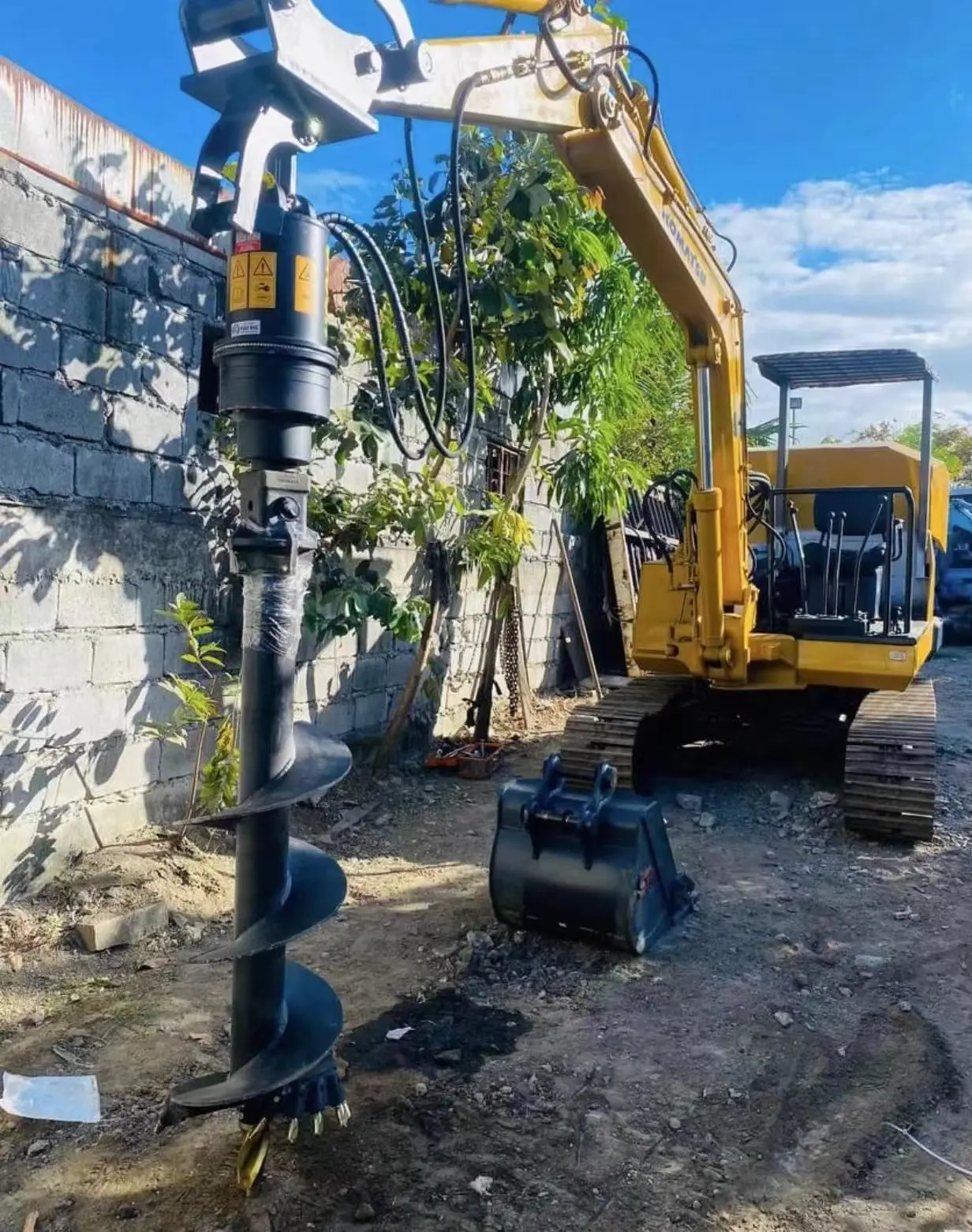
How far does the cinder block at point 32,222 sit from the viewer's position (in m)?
3.89

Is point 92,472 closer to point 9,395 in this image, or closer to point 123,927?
point 9,395

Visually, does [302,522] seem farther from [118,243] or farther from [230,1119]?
[118,243]

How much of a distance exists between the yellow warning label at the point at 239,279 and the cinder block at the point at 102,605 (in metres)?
2.42

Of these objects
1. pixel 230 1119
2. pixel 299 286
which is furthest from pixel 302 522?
pixel 230 1119

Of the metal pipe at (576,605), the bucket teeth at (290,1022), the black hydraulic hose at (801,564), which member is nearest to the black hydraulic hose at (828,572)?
the black hydraulic hose at (801,564)

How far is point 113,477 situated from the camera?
176 inches

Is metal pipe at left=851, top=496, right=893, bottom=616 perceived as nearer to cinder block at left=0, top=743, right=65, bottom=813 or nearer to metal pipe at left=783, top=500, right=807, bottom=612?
metal pipe at left=783, top=500, right=807, bottom=612

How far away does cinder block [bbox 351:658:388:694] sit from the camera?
21.1 ft

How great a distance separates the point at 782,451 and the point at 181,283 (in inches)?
182

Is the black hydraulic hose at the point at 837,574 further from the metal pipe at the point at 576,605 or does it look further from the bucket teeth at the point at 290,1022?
the bucket teeth at the point at 290,1022

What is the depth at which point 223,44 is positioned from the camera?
2178 mm

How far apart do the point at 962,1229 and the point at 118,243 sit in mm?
4620

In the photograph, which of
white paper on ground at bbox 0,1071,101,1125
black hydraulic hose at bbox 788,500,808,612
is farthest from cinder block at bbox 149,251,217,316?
black hydraulic hose at bbox 788,500,808,612

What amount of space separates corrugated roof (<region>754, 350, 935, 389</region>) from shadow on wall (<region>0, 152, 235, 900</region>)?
161 inches
